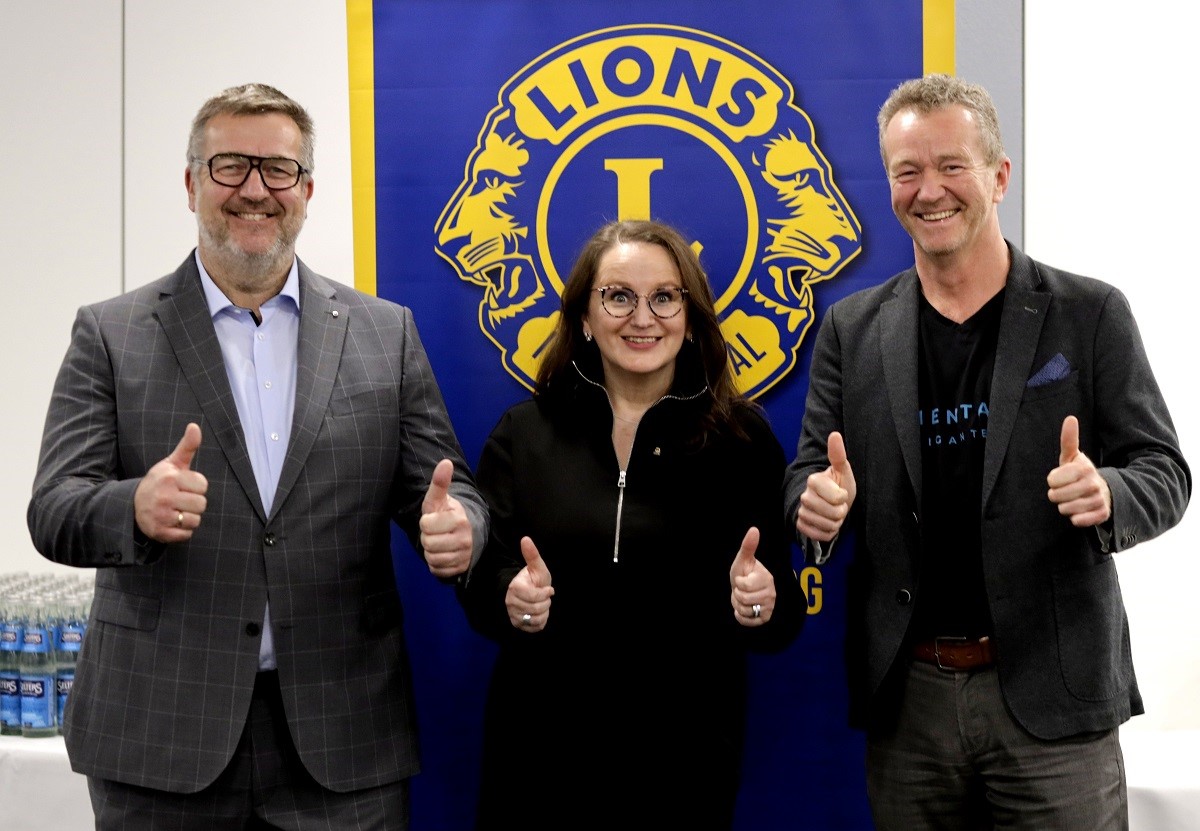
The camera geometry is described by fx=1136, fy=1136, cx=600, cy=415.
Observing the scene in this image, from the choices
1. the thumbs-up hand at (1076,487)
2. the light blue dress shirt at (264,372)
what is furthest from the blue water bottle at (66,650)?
the thumbs-up hand at (1076,487)

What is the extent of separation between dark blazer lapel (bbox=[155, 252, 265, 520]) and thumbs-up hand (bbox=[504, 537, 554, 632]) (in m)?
0.45

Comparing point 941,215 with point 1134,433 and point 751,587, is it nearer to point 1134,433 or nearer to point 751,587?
point 1134,433

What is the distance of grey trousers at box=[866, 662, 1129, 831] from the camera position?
75.8 inches

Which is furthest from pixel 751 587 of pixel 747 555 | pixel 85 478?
pixel 85 478

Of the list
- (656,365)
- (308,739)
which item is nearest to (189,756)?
(308,739)

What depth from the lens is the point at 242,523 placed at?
6.35 feet

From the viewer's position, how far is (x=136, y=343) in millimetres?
1972

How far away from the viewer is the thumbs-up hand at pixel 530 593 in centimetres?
199

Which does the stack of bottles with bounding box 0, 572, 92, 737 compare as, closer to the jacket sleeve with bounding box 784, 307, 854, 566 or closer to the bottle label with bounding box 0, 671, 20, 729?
the bottle label with bounding box 0, 671, 20, 729

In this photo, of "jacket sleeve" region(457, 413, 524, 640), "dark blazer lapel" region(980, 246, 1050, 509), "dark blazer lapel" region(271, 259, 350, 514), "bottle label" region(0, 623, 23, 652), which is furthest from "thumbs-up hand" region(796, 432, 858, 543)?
"bottle label" region(0, 623, 23, 652)

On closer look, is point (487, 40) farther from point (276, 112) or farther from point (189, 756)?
point (189, 756)

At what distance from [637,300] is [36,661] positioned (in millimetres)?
1584

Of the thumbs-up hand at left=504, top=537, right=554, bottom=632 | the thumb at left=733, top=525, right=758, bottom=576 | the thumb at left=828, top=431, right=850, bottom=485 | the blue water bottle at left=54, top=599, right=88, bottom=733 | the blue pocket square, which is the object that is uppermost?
the blue pocket square

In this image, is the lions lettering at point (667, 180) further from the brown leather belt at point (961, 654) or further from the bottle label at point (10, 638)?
the bottle label at point (10, 638)
